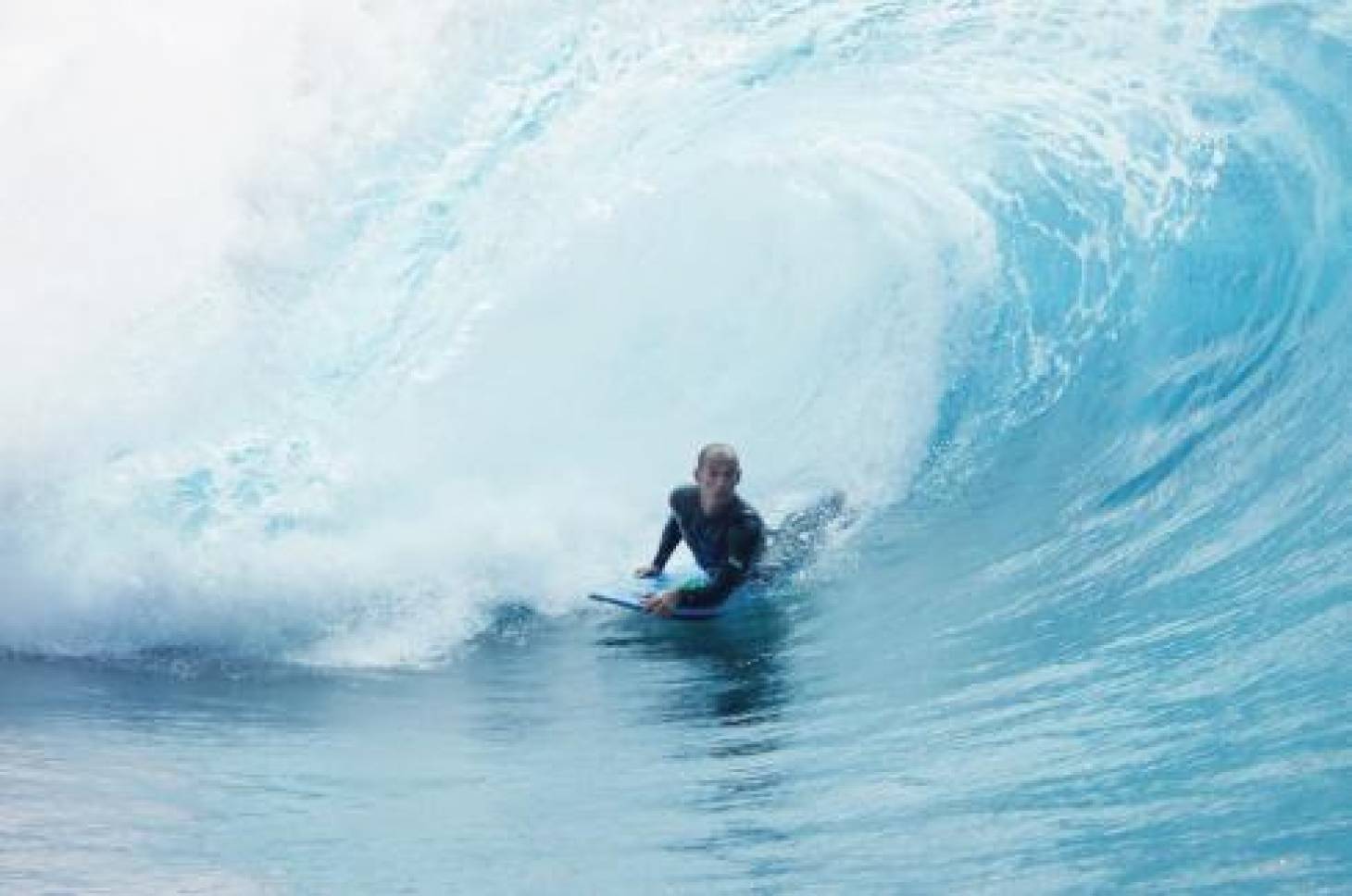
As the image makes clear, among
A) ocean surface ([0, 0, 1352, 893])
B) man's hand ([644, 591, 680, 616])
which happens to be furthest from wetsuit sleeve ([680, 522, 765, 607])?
ocean surface ([0, 0, 1352, 893])

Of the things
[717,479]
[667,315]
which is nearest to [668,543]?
[717,479]

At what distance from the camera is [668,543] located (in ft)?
28.5

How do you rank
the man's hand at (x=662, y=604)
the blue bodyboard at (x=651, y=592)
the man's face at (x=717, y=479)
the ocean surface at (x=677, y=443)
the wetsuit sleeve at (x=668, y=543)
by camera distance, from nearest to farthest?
the ocean surface at (x=677, y=443), the man's face at (x=717, y=479), the man's hand at (x=662, y=604), the blue bodyboard at (x=651, y=592), the wetsuit sleeve at (x=668, y=543)

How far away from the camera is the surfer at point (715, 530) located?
319 inches

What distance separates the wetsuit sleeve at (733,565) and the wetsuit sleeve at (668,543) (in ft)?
1.16

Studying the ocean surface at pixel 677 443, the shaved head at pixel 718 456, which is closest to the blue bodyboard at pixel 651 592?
the ocean surface at pixel 677 443

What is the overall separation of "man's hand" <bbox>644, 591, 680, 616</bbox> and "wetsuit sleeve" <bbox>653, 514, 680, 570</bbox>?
0.44 metres

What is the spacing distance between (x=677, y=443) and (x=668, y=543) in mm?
2783

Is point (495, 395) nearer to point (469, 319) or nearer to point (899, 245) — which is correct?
point (469, 319)

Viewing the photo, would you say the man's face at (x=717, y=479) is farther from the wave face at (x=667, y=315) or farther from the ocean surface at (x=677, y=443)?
the wave face at (x=667, y=315)

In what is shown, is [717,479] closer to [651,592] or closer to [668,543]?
[668,543]

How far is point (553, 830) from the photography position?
5.50 m

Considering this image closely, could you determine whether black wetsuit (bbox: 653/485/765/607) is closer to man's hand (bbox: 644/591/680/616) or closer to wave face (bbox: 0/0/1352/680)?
man's hand (bbox: 644/591/680/616)

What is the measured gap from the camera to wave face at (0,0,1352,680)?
8516 mm
